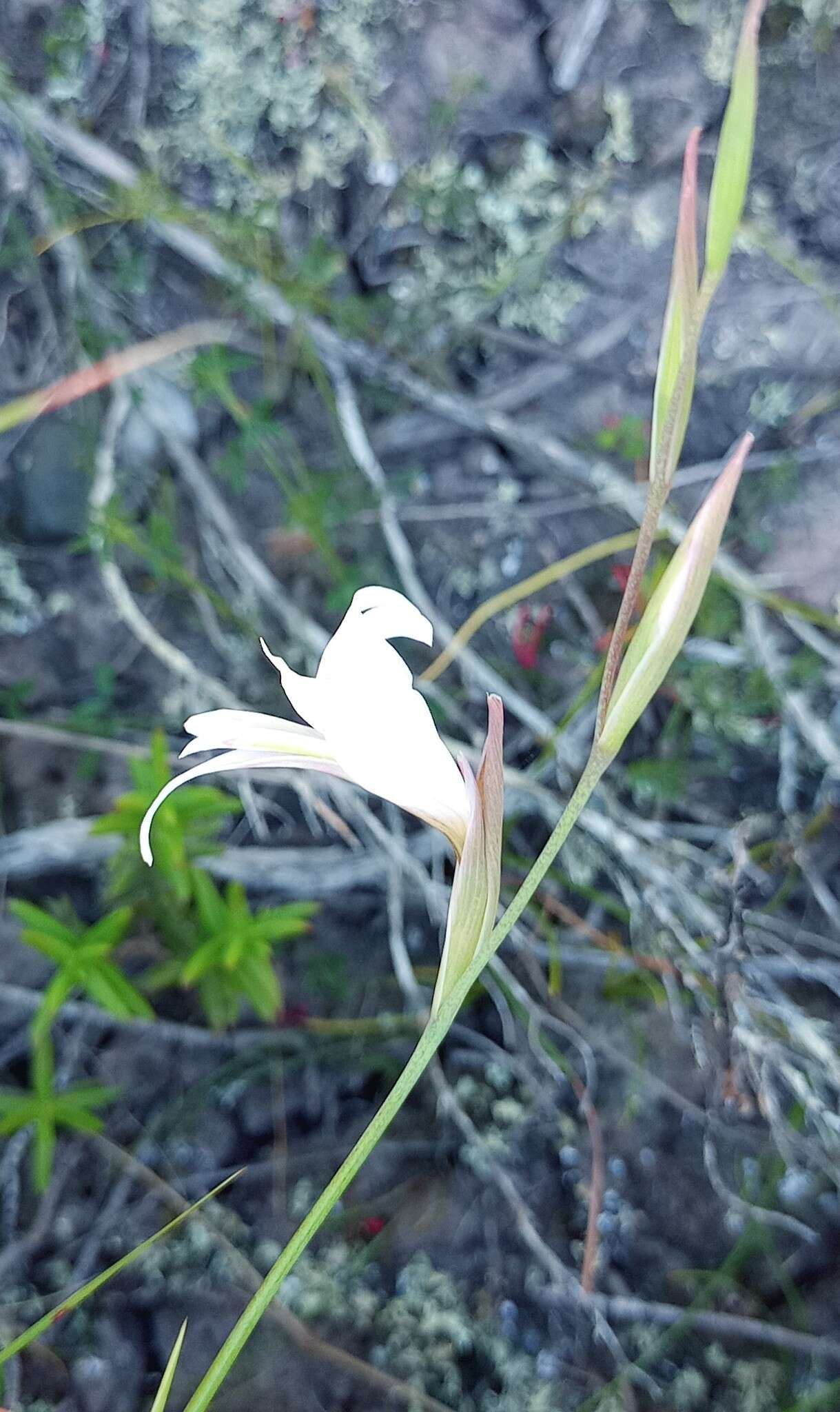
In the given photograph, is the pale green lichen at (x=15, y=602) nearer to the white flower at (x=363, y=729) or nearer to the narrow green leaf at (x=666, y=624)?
the white flower at (x=363, y=729)

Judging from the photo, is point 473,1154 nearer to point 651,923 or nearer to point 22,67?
point 651,923

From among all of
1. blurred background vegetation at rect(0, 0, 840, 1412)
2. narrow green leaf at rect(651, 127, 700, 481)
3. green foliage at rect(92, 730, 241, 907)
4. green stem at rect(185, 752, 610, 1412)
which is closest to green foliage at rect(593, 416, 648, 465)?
blurred background vegetation at rect(0, 0, 840, 1412)

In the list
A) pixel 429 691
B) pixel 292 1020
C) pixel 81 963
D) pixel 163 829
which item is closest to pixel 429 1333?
pixel 292 1020

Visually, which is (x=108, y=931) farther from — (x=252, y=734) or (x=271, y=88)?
(x=271, y=88)

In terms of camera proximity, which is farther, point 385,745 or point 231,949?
point 231,949

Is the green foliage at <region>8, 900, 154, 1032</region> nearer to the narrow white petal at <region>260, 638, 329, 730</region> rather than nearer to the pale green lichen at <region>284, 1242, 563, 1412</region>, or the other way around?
the pale green lichen at <region>284, 1242, 563, 1412</region>
